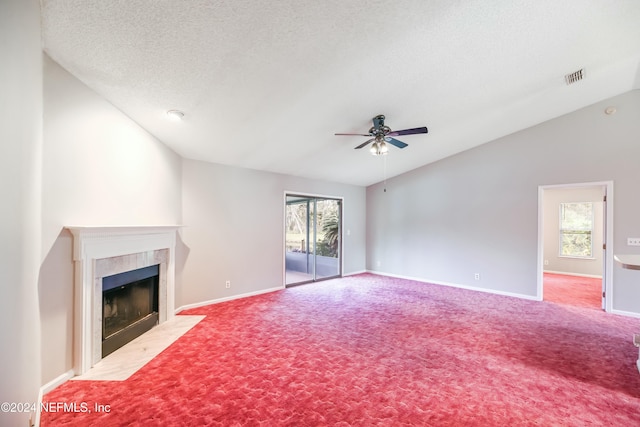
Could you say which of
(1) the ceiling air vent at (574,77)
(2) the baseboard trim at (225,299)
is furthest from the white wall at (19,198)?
(1) the ceiling air vent at (574,77)

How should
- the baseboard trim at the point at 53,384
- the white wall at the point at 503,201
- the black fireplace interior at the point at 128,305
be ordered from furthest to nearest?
the white wall at the point at 503,201 < the black fireplace interior at the point at 128,305 < the baseboard trim at the point at 53,384

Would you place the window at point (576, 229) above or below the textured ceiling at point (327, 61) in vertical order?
below

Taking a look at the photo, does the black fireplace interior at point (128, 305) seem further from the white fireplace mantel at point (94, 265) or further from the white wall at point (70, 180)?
the white wall at point (70, 180)

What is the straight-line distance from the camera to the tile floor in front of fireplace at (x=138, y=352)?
7.81 feet

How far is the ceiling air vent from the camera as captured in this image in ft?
10.8

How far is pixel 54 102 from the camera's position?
2.10 metres

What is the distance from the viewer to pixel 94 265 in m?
2.51

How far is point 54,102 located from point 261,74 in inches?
66.1

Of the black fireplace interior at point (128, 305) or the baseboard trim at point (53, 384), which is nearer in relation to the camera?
the baseboard trim at point (53, 384)

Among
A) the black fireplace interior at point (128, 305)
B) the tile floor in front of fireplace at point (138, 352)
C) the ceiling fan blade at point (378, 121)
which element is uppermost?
the ceiling fan blade at point (378, 121)

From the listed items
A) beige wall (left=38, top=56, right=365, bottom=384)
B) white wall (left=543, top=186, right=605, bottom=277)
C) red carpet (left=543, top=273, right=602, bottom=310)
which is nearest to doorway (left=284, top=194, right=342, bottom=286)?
beige wall (left=38, top=56, right=365, bottom=384)

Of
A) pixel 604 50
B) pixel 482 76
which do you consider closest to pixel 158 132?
pixel 482 76

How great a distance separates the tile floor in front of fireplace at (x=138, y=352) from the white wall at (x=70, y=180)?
0.86 ft

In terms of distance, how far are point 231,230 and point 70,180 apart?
257 cm
